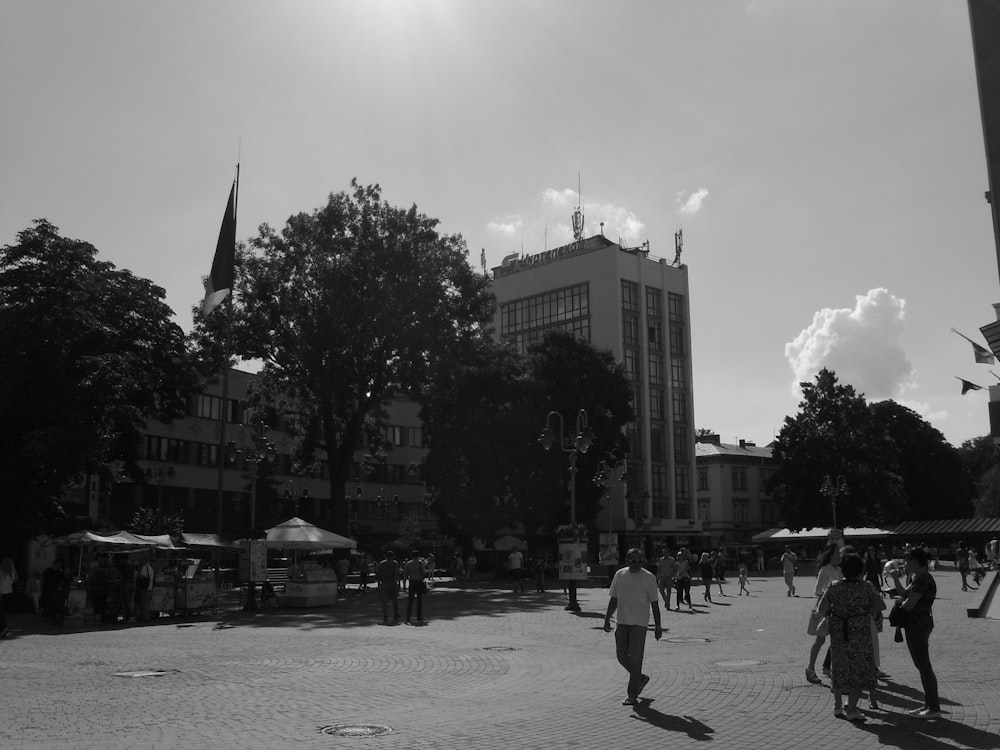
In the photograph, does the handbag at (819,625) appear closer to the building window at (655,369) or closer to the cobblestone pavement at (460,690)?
the cobblestone pavement at (460,690)

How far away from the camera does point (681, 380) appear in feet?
282

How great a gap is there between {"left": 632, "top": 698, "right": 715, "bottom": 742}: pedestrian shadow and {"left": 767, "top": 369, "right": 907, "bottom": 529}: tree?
64434 mm

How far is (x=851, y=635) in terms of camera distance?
918 centimetres

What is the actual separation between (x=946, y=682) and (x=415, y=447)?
2497 inches

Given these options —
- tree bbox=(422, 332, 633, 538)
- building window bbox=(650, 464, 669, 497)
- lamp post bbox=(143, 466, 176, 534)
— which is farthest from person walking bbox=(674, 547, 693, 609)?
building window bbox=(650, 464, 669, 497)

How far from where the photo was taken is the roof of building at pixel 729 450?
93875mm

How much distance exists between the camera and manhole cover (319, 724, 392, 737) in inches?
343

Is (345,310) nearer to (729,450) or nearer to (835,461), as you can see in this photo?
(835,461)

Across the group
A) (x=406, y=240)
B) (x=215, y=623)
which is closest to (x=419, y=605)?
(x=215, y=623)

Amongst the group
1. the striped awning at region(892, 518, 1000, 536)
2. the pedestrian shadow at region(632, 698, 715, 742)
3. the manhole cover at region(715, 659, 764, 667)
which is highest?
the striped awning at region(892, 518, 1000, 536)

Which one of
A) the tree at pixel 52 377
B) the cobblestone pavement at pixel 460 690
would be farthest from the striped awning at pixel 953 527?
the tree at pixel 52 377

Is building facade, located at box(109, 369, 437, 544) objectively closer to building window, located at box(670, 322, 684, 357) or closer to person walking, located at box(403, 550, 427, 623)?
person walking, located at box(403, 550, 427, 623)

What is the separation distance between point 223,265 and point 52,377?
799 cm

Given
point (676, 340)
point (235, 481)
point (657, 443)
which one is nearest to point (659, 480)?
point (657, 443)
